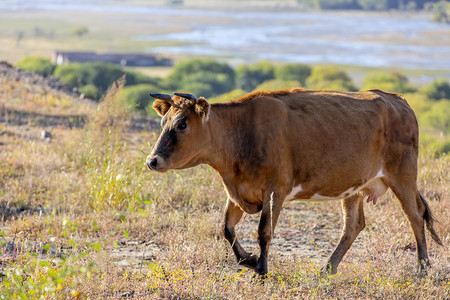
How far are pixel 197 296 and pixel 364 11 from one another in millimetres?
151038

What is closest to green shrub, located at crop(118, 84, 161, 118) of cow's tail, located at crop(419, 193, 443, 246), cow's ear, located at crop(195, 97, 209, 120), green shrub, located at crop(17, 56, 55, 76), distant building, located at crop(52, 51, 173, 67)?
cow's ear, located at crop(195, 97, 209, 120)

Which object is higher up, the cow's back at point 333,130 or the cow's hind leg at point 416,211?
the cow's back at point 333,130

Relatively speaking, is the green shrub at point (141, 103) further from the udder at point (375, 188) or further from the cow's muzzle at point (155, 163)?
the udder at point (375, 188)

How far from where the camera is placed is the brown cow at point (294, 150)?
7530mm

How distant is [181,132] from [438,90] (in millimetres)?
52830

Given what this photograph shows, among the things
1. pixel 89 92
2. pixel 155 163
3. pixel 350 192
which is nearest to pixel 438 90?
pixel 89 92

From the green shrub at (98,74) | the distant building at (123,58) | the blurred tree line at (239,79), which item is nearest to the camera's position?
the blurred tree line at (239,79)

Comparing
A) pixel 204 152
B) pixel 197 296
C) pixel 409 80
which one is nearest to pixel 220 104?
pixel 204 152

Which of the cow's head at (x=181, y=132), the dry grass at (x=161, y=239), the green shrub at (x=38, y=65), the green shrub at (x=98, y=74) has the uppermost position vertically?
the cow's head at (x=181, y=132)

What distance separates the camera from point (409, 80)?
2562 inches

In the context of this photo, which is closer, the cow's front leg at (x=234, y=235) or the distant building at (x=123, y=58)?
the cow's front leg at (x=234, y=235)

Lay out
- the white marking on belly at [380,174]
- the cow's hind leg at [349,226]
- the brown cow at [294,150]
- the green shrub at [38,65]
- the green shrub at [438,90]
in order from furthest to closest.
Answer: the green shrub at [438,90]
the green shrub at [38,65]
the cow's hind leg at [349,226]
the white marking on belly at [380,174]
the brown cow at [294,150]

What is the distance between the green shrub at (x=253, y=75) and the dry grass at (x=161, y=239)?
50.8 meters

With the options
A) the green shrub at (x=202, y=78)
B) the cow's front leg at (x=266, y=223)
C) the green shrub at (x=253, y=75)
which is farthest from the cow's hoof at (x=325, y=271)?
the green shrub at (x=253, y=75)
